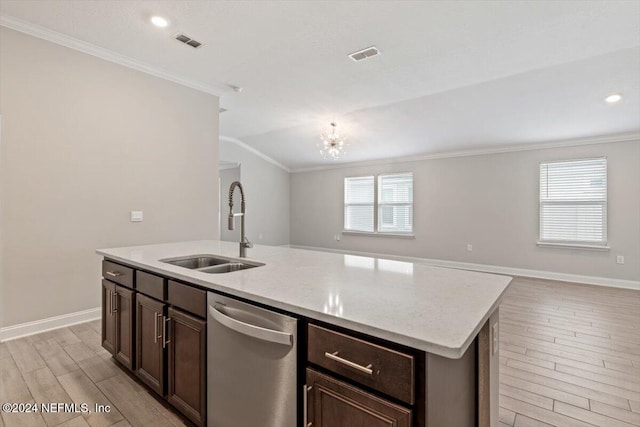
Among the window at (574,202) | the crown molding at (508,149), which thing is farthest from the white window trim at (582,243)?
the crown molding at (508,149)

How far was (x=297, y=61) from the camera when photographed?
3666 millimetres

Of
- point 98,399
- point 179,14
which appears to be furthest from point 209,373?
point 179,14

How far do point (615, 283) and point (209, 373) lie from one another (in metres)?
6.25

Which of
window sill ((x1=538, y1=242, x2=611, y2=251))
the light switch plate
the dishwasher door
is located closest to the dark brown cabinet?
the dishwasher door

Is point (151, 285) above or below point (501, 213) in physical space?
below

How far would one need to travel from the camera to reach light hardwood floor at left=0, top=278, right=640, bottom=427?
183cm

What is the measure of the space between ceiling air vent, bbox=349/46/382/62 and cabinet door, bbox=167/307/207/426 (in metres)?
3.13

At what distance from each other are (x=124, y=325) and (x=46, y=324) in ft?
5.77

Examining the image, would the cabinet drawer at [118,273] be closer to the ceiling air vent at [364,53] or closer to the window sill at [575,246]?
the ceiling air vent at [364,53]

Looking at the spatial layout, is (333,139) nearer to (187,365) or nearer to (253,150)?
(253,150)

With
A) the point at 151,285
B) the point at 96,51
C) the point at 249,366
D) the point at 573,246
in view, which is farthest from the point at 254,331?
the point at 573,246

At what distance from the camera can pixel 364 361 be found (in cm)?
95

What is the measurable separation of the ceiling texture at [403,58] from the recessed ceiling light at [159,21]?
0.08 m

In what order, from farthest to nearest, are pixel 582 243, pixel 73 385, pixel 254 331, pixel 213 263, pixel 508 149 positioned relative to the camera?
pixel 508 149 → pixel 582 243 → pixel 213 263 → pixel 73 385 → pixel 254 331
